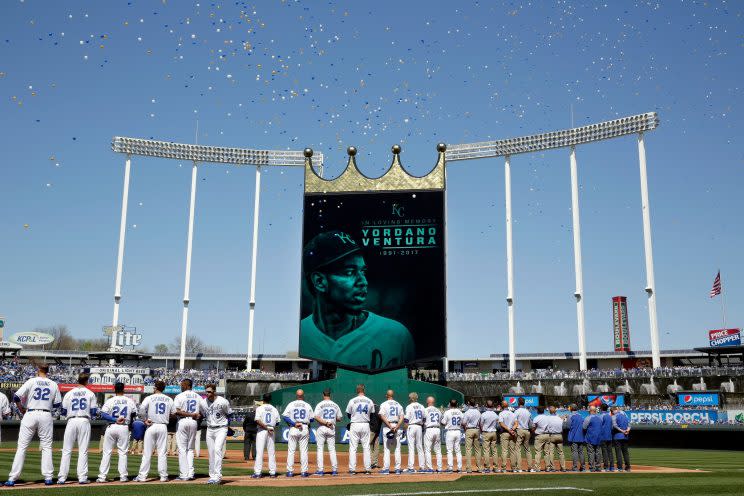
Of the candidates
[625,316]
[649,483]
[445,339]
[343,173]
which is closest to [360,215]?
[343,173]

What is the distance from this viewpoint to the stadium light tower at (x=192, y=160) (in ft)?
172

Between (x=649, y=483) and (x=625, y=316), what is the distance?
67.2 m

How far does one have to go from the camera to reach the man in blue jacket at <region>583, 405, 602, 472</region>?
704 inches

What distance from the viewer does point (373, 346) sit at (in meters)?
39.6

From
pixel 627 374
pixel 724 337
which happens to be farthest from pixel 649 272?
pixel 724 337

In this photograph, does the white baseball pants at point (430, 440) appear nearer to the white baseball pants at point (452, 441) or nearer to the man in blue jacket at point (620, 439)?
the white baseball pants at point (452, 441)

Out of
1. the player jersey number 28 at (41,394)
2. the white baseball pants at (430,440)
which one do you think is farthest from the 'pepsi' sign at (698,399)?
the player jersey number 28 at (41,394)

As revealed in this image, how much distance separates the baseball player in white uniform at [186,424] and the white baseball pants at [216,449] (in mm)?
363

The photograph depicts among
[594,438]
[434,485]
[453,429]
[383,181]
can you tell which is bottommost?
[434,485]

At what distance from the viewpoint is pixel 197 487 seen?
12359 millimetres

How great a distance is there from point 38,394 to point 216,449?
332 centimetres

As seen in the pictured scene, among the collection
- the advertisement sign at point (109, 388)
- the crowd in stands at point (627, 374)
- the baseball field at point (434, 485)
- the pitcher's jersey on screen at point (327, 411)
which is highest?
the crowd in stands at point (627, 374)

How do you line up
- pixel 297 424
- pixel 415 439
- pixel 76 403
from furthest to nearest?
pixel 415 439
pixel 297 424
pixel 76 403

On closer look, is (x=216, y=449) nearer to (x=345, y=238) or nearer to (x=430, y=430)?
(x=430, y=430)
